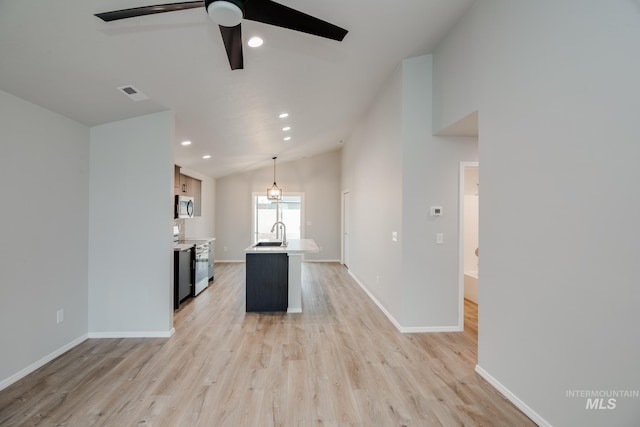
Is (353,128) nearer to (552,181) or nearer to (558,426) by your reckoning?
(552,181)

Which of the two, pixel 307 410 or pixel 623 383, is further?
pixel 307 410

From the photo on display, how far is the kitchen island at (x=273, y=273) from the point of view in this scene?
4223mm

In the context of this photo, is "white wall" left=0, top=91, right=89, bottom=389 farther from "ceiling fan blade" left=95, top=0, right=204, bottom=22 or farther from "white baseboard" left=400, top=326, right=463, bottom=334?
"white baseboard" left=400, top=326, right=463, bottom=334

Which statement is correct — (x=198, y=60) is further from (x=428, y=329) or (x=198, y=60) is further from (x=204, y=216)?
(x=204, y=216)

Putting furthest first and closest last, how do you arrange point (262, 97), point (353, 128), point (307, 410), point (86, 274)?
point (353, 128)
point (262, 97)
point (86, 274)
point (307, 410)

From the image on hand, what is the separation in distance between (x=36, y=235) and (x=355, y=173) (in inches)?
203

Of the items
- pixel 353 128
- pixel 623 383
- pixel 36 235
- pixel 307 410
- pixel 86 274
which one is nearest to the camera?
pixel 623 383

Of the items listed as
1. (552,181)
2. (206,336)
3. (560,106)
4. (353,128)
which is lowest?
(206,336)

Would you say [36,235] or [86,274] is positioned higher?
[36,235]

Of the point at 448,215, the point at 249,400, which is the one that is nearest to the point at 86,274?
the point at 249,400

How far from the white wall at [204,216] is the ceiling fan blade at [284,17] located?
497 centimetres

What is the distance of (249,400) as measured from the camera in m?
2.24

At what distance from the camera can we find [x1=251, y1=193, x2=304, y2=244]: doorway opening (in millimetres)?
8453

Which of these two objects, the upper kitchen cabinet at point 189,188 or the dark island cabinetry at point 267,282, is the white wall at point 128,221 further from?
the upper kitchen cabinet at point 189,188
